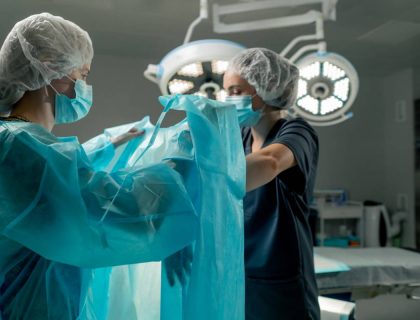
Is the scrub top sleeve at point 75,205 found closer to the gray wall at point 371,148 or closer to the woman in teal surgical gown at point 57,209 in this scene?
the woman in teal surgical gown at point 57,209

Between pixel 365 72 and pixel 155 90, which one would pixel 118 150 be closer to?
pixel 155 90

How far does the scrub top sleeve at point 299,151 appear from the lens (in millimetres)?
1024

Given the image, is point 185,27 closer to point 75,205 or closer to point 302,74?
point 302,74

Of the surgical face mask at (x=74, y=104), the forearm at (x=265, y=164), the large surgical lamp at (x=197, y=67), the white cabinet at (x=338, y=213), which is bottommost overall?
the white cabinet at (x=338, y=213)

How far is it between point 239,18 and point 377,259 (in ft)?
6.37

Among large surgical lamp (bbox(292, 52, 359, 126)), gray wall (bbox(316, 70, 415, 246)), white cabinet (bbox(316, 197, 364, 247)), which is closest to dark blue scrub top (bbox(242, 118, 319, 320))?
large surgical lamp (bbox(292, 52, 359, 126))

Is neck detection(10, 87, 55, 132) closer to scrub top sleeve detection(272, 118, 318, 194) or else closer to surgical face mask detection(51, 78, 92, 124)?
surgical face mask detection(51, 78, 92, 124)

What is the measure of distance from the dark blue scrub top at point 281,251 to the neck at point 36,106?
0.62 metres

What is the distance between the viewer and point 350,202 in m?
4.18

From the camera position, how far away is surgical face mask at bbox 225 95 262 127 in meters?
1.19

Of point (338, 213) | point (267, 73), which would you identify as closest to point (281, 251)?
point (267, 73)

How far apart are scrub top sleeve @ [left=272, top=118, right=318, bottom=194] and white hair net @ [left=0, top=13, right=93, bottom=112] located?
57 cm

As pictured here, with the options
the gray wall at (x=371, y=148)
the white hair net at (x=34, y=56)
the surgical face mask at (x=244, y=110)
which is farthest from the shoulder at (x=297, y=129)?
the gray wall at (x=371, y=148)

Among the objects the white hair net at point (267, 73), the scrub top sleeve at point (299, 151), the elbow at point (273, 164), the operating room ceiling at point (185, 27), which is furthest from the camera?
the operating room ceiling at point (185, 27)
